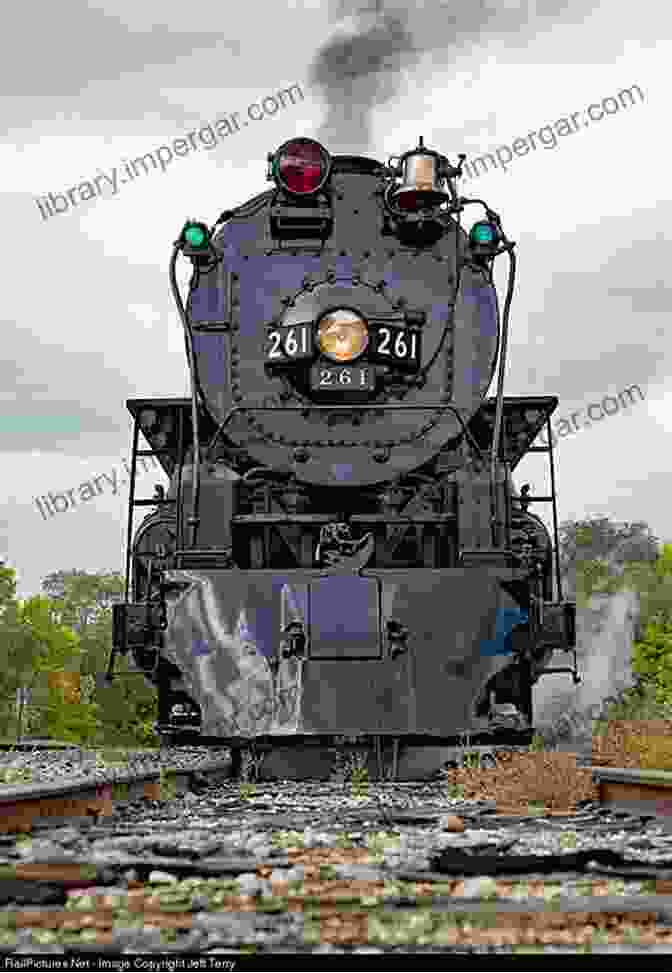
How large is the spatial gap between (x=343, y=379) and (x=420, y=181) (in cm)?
135

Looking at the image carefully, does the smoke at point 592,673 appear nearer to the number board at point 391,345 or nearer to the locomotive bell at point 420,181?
the number board at point 391,345

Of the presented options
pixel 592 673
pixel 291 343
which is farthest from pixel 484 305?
pixel 592 673

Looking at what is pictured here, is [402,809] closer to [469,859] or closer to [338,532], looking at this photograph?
[469,859]

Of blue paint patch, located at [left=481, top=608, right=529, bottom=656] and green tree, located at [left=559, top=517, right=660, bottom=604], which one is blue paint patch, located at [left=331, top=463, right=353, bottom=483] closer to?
blue paint patch, located at [left=481, top=608, right=529, bottom=656]

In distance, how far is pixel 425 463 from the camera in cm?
720

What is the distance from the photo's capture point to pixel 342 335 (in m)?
7.06

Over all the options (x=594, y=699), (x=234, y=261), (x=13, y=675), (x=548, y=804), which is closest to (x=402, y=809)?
(x=548, y=804)

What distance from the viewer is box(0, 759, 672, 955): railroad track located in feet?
6.63

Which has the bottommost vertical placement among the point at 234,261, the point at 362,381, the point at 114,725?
the point at 114,725

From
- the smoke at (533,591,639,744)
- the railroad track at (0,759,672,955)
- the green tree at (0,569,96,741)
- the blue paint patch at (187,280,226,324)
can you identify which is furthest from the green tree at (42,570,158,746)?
the railroad track at (0,759,672,955)

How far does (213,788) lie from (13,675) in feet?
83.3

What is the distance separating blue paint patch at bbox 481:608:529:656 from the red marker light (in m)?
2.89

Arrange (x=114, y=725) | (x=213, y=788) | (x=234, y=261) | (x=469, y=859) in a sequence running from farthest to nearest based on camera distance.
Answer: (x=114, y=725), (x=234, y=261), (x=213, y=788), (x=469, y=859)

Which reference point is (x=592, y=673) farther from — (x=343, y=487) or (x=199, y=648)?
(x=199, y=648)
